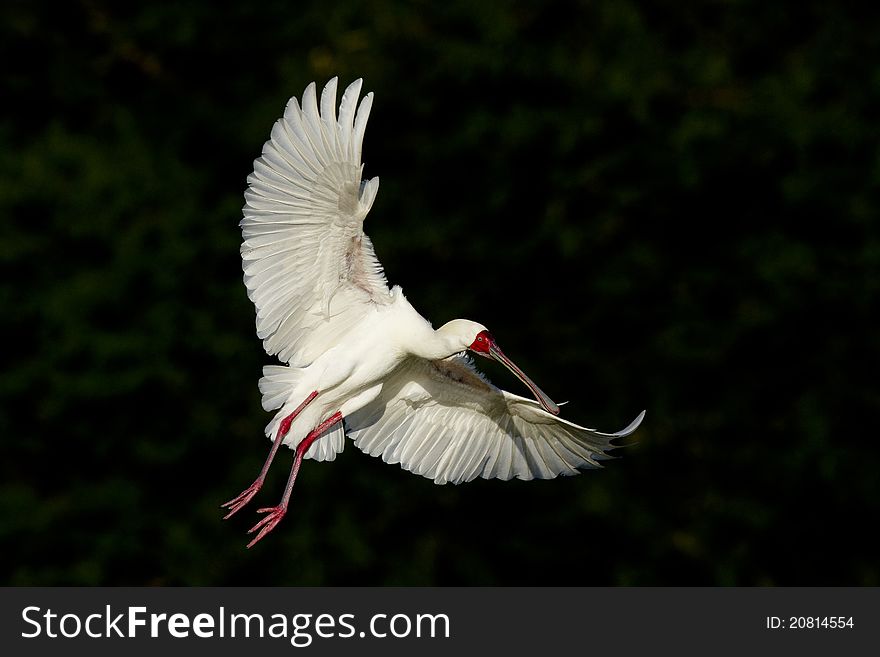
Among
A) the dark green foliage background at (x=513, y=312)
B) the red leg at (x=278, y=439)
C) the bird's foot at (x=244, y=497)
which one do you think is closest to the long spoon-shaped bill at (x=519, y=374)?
the red leg at (x=278, y=439)

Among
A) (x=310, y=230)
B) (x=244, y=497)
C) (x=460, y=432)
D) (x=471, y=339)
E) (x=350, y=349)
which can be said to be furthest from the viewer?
(x=460, y=432)

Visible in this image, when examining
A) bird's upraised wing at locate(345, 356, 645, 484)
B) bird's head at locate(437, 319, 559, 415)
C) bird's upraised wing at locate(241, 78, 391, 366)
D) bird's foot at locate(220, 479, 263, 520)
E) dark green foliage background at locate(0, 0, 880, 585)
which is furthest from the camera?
dark green foliage background at locate(0, 0, 880, 585)

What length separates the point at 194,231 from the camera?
2139cm

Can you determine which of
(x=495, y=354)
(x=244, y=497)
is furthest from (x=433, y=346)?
(x=244, y=497)

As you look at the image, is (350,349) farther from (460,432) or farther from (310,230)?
(460,432)

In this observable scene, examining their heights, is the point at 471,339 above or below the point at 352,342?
below

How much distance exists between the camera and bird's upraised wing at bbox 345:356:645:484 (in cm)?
1021

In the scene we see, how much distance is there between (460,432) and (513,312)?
11.0m

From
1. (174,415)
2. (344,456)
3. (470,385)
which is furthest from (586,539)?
(470,385)

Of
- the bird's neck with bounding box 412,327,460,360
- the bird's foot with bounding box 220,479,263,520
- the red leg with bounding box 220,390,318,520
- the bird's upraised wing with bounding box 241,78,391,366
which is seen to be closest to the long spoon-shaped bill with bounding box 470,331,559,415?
the bird's neck with bounding box 412,327,460,360

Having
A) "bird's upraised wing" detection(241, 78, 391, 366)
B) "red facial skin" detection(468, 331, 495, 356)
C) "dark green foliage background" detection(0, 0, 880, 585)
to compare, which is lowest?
"red facial skin" detection(468, 331, 495, 356)

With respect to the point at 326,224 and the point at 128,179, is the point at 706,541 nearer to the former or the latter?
the point at 128,179

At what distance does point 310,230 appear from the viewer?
933 centimetres

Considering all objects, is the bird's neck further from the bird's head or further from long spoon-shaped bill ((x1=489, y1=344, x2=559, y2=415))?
long spoon-shaped bill ((x1=489, y1=344, x2=559, y2=415))
